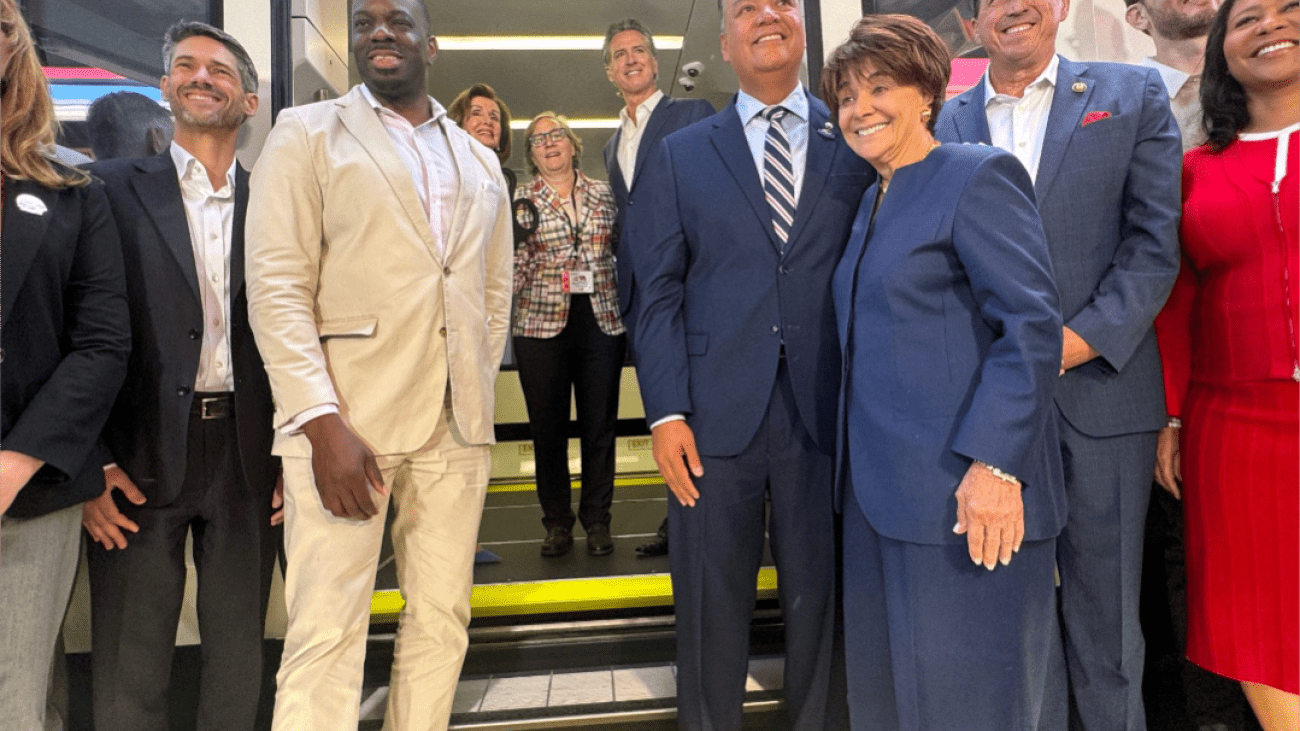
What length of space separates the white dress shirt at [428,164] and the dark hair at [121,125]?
1293mm

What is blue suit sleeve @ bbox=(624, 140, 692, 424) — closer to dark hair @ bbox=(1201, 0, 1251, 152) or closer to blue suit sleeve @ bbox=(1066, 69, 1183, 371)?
blue suit sleeve @ bbox=(1066, 69, 1183, 371)

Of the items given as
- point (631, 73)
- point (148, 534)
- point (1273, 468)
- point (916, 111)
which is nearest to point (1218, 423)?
point (1273, 468)

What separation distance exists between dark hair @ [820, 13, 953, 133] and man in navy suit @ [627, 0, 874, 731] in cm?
34

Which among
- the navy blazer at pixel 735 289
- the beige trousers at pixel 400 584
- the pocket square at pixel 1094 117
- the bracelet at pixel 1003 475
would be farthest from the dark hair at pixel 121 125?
the pocket square at pixel 1094 117

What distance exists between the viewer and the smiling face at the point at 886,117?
1373mm

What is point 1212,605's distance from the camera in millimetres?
1562

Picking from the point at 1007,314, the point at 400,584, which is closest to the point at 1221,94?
the point at 1007,314

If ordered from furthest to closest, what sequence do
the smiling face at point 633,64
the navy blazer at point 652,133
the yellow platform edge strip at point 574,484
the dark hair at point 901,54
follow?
the yellow platform edge strip at point 574,484 < the smiling face at point 633,64 < the navy blazer at point 652,133 < the dark hair at point 901,54

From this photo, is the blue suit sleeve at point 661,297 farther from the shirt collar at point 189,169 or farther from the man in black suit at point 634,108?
the shirt collar at point 189,169

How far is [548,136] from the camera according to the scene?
306 centimetres

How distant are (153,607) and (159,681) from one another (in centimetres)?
19

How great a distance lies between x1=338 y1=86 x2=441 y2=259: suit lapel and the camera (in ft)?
5.33

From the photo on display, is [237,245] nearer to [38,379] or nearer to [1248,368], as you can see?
[38,379]

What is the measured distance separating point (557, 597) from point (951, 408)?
1.75 meters
